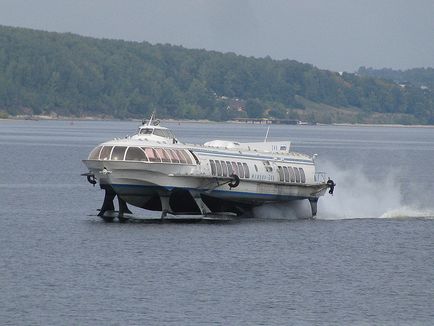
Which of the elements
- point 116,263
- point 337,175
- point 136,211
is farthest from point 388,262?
point 337,175

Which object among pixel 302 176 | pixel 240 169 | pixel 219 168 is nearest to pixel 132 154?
pixel 219 168

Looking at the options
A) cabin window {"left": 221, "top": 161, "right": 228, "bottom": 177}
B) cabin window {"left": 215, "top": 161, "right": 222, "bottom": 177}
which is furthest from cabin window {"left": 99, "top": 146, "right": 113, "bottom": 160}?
cabin window {"left": 221, "top": 161, "right": 228, "bottom": 177}

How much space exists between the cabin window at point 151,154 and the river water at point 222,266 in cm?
341

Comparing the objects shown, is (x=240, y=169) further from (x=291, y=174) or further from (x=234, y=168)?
(x=291, y=174)

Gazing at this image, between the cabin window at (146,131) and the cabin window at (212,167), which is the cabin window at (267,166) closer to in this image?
the cabin window at (212,167)

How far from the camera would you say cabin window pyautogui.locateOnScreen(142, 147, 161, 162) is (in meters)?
69.3

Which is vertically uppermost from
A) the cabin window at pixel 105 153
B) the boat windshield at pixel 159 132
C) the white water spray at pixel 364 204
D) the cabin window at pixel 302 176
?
the boat windshield at pixel 159 132

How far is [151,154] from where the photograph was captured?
69.4m

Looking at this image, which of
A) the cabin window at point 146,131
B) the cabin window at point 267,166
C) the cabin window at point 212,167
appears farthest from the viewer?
the cabin window at point 267,166

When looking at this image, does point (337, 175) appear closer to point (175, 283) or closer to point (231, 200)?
point (231, 200)

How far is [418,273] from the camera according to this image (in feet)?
194

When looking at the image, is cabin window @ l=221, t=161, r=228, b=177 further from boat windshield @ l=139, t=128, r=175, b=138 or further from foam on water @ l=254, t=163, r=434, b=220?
foam on water @ l=254, t=163, r=434, b=220

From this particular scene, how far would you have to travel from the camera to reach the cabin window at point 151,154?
2729 inches

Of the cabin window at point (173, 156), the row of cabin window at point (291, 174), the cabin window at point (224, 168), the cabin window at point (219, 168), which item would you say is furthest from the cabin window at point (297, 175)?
the cabin window at point (173, 156)
